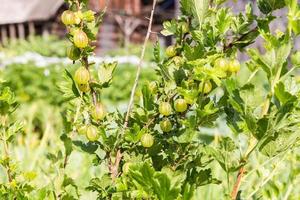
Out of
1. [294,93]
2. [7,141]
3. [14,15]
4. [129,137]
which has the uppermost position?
[294,93]

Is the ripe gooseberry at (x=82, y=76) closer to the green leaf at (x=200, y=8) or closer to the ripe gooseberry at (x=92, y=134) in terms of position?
the ripe gooseberry at (x=92, y=134)

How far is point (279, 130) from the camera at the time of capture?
0.87 meters

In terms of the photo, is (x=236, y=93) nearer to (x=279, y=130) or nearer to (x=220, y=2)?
(x=279, y=130)

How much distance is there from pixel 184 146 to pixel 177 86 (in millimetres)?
99

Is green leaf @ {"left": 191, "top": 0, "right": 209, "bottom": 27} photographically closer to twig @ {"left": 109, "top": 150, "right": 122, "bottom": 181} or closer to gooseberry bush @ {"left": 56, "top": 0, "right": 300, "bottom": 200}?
gooseberry bush @ {"left": 56, "top": 0, "right": 300, "bottom": 200}

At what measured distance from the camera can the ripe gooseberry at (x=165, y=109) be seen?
94cm

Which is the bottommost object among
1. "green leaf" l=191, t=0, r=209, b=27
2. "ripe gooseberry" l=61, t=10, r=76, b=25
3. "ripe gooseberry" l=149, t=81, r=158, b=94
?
"ripe gooseberry" l=149, t=81, r=158, b=94

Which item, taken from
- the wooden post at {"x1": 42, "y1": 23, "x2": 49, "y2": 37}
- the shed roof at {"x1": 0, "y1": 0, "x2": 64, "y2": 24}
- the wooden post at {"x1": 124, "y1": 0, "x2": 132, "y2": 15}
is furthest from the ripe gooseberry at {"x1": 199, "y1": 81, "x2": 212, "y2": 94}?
the wooden post at {"x1": 124, "y1": 0, "x2": 132, "y2": 15}

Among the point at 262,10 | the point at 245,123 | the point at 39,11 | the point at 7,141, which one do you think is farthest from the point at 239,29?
the point at 39,11

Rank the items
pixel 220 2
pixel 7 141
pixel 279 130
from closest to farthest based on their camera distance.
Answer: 1. pixel 279 130
2. pixel 220 2
3. pixel 7 141

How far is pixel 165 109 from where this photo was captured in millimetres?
941

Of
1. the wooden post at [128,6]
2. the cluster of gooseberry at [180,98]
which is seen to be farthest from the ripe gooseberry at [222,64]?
the wooden post at [128,6]

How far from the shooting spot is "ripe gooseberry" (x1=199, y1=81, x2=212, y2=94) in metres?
0.89

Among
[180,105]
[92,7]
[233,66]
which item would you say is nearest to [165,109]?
[180,105]
